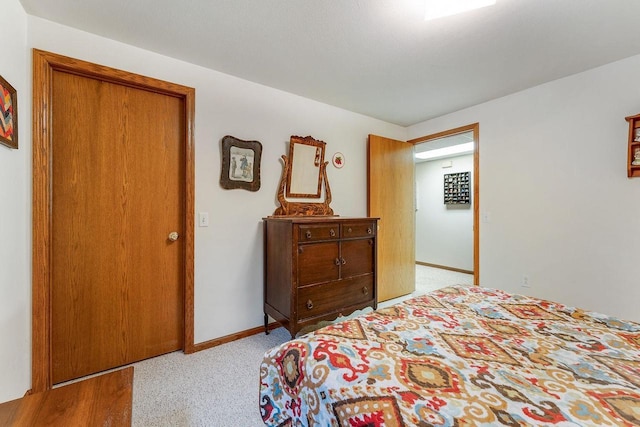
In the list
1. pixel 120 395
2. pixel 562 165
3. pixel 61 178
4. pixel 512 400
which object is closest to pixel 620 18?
pixel 562 165

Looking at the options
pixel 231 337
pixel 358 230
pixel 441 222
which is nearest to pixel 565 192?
pixel 358 230

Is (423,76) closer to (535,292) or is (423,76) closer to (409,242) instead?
(409,242)

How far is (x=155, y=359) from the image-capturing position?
202 cm

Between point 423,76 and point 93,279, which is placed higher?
point 423,76

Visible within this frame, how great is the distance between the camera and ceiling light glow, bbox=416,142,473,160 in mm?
4336

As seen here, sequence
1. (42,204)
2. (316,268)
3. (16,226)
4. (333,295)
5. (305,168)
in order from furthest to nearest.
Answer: (305,168)
(333,295)
(316,268)
(42,204)
(16,226)

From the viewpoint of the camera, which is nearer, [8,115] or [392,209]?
[8,115]

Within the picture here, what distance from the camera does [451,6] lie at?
4.76 ft

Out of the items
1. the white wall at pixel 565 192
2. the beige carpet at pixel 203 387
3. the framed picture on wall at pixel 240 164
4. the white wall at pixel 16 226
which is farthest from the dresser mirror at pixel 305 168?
the white wall at pixel 565 192

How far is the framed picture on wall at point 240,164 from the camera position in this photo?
2.26m

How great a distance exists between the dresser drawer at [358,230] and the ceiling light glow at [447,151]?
277 centimetres

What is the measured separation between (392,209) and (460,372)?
8.94 feet

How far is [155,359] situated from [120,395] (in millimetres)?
1456

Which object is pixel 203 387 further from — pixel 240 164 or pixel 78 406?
Result: pixel 240 164
